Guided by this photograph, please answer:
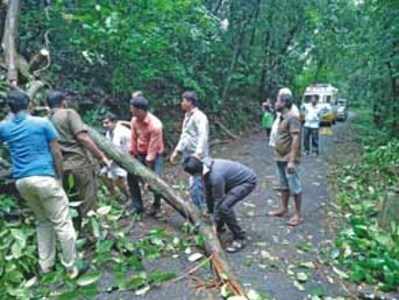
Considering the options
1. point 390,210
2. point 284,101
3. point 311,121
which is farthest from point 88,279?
point 311,121

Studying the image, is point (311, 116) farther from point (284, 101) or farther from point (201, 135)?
point (201, 135)

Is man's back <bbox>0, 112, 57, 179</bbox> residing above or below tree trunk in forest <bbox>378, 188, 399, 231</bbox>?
above

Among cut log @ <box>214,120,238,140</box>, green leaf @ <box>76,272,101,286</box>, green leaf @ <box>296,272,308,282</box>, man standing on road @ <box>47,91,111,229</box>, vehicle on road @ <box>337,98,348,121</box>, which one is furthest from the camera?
vehicle on road @ <box>337,98,348,121</box>

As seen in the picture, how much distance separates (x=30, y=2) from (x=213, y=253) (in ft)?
29.3

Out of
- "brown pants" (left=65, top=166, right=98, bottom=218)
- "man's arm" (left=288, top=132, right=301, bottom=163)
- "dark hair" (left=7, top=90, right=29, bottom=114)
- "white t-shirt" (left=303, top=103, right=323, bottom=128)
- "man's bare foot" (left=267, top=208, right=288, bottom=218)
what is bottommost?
"man's bare foot" (left=267, top=208, right=288, bottom=218)

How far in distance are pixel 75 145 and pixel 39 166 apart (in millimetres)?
901

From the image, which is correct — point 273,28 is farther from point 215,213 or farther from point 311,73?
point 215,213

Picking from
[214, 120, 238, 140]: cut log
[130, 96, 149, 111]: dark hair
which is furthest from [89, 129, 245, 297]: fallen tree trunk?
[214, 120, 238, 140]: cut log

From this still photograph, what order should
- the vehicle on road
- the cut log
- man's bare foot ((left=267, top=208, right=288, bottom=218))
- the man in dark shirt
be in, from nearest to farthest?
1. the man in dark shirt
2. man's bare foot ((left=267, top=208, right=288, bottom=218))
3. the cut log
4. the vehicle on road

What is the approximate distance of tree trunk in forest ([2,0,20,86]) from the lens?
853cm

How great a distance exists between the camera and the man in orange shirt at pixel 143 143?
25.1ft

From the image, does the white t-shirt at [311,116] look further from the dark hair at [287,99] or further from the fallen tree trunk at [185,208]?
the fallen tree trunk at [185,208]

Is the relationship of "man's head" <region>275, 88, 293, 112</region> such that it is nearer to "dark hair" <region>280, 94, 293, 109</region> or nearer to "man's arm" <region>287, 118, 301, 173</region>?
"dark hair" <region>280, 94, 293, 109</region>

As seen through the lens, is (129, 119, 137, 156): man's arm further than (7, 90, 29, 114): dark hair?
Yes
